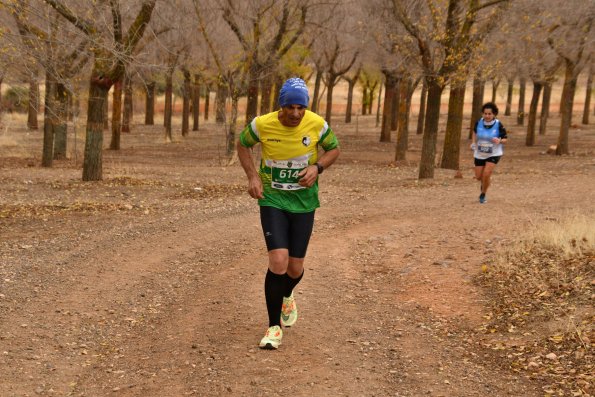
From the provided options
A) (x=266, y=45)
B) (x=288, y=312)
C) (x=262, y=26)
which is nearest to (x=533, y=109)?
(x=266, y=45)

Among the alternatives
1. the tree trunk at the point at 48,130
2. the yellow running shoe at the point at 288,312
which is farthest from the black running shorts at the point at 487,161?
the tree trunk at the point at 48,130

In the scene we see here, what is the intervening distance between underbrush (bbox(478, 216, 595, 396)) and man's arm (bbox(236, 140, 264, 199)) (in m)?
2.48

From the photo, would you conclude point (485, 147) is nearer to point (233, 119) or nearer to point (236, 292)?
point (236, 292)

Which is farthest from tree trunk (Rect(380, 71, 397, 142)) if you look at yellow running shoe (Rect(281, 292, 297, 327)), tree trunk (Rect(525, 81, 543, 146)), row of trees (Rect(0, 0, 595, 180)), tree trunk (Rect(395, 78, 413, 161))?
yellow running shoe (Rect(281, 292, 297, 327))

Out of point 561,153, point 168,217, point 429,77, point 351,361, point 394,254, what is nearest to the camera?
point 351,361

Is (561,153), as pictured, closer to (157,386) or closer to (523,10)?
(523,10)

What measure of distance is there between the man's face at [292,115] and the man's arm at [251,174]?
1.53ft

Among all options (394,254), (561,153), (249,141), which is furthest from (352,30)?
(249,141)

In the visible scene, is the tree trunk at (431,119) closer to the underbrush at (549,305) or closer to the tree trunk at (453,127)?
the tree trunk at (453,127)

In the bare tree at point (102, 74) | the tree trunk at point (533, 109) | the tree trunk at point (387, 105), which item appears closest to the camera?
the bare tree at point (102, 74)

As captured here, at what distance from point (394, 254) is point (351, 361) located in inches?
170

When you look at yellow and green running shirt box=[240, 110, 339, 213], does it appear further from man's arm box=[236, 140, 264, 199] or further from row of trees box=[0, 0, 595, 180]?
row of trees box=[0, 0, 595, 180]

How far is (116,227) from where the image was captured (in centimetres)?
1124

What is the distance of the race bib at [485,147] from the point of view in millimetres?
12969
